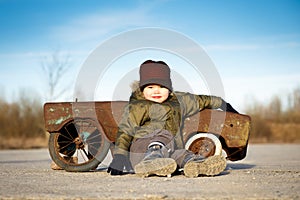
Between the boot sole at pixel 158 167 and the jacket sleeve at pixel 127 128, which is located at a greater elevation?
the jacket sleeve at pixel 127 128

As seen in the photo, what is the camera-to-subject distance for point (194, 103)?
20.9 ft

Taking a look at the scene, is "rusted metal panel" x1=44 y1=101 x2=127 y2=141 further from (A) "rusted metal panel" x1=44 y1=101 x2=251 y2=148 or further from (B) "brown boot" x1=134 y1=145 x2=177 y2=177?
(B) "brown boot" x1=134 y1=145 x2=177 y2=177

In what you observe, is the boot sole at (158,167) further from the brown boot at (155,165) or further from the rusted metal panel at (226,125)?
the rusted metal panel at (226,125)

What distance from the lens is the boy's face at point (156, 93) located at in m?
6.27

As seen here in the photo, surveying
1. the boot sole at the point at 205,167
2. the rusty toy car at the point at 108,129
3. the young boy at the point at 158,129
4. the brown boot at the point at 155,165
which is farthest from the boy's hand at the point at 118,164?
the boot sole at the point at 205,167

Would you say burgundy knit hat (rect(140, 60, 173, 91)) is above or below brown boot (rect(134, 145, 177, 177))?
above

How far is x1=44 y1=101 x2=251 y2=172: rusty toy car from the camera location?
6.39m

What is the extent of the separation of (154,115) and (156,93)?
0.30 metres

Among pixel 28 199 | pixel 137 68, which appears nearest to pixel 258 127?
pixel 137 68

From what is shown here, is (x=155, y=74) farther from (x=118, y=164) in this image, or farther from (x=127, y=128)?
(x=118, y=164)

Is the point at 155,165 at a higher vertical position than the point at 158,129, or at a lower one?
lower

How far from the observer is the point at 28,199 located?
13.3 ft

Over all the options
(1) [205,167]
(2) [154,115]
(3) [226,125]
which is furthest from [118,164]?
(3) [226,125]

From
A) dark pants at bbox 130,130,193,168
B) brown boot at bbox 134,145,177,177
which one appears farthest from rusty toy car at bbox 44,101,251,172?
brown boot at bbox 134,145,177,177
